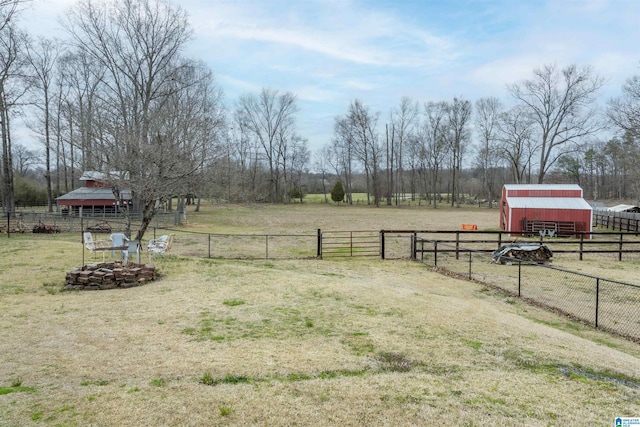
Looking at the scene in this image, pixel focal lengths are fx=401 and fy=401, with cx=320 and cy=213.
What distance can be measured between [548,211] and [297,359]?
26.6 metres

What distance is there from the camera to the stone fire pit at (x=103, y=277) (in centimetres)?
1041

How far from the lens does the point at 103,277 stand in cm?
1054

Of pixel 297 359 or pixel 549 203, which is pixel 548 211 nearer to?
pixel 549 203

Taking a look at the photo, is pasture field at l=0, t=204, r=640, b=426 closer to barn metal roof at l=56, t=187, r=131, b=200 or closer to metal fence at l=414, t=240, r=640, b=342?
metal fence at l=414, t=240, r=640, b=342

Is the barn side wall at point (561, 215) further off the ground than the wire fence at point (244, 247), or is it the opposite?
the barn side wall at point (561, 215)

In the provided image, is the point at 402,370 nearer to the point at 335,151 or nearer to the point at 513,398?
the point at 513,398

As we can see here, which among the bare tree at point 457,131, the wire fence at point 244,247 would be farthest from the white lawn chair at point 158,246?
the bare tree at point 457,131

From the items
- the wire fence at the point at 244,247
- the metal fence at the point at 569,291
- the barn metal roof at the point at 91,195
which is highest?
the barn metal roof at the point at 91,195

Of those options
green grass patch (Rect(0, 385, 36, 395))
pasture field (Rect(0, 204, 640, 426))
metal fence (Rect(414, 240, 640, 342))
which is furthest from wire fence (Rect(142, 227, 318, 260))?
green grass patch (Rect(0, 385, 36, 395))

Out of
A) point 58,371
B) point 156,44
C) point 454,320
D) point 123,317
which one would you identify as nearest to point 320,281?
point 454,320

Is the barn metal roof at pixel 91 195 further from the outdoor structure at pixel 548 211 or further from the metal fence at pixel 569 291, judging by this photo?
the outdoor structure at pixel 548 211

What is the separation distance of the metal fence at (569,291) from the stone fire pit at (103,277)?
32.0 feet

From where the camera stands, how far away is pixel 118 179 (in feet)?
50.0

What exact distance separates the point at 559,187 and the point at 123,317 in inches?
1197
